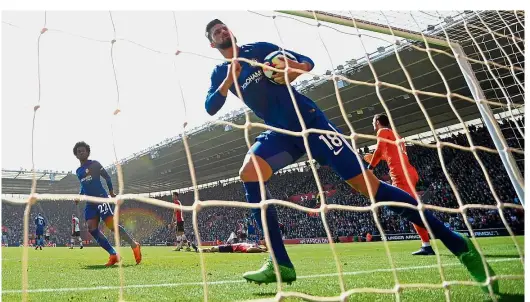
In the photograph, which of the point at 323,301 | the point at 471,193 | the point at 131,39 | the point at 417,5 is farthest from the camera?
the point at 471,193

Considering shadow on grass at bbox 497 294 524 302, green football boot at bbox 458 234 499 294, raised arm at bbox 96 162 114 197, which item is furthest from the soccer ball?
raised arm at bbox 96 162 114 197

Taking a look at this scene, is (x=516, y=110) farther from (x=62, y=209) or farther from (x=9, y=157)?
(x=62, y=209)

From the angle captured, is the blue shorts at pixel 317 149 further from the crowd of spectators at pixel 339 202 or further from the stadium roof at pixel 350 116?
the crowd of spectators at pixel 339 202

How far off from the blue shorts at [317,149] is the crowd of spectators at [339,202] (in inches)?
154

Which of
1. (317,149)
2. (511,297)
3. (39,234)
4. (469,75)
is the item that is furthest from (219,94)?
(39,234)

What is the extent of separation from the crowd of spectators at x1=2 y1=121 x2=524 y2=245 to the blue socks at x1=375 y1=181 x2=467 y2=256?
373 centimetres

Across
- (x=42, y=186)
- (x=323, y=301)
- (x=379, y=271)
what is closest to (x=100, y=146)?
(x=323, y=301)

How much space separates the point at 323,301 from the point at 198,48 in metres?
1.07

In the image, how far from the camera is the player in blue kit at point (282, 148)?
64.8 inches

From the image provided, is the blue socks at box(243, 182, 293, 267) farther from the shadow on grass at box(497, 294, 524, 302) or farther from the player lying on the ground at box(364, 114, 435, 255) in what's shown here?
the player lying on the ground at box(364, 114, 435, 255)

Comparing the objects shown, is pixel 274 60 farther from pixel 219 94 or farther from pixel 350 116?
pixel 350 116

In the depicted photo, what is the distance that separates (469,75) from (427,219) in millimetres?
1337

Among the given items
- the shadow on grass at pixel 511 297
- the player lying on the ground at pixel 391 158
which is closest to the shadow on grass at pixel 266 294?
the shadow on grass at pixel 511 297

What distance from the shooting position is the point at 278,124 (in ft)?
5.77
